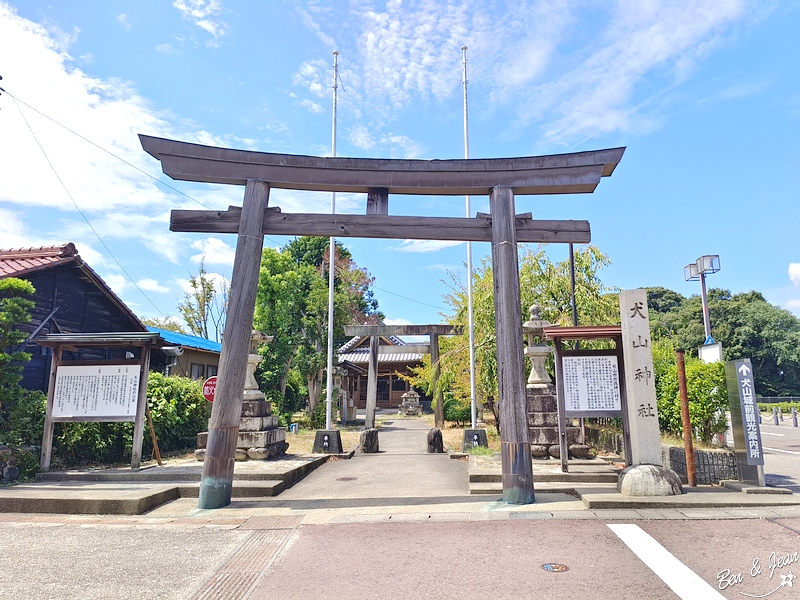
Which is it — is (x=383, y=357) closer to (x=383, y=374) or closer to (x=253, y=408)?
(x=383, y=374)

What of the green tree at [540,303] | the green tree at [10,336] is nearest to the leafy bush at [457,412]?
the green tree at [540,303]

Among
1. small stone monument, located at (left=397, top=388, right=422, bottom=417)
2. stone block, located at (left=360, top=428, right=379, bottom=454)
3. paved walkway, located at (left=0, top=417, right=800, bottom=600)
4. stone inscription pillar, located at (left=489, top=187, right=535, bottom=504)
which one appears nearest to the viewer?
paved walkway, located at (left=0, top=417, right=800, bottom=600)

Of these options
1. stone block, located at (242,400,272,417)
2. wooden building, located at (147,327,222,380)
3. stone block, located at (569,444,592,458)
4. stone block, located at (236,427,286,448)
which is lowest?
stone block, located at (569,444,592,458)

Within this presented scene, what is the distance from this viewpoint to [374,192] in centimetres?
812

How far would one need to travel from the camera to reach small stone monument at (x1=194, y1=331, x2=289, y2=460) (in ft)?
35.6

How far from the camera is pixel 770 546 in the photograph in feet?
16.1

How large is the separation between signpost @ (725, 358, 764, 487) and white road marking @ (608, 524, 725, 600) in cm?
273

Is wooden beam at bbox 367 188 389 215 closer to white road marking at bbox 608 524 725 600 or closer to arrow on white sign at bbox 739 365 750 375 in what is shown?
white road marking at bbox 608 524 725 600

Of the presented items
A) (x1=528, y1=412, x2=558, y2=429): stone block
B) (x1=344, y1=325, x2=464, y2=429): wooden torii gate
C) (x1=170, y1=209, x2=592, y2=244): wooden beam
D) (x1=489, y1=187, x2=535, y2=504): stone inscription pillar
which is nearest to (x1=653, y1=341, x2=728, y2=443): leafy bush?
(x1=528, y1=412, x2=558, y2=429): stone block

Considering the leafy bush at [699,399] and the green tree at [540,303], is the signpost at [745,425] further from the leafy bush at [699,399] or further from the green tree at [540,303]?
the green tree at [540,303]

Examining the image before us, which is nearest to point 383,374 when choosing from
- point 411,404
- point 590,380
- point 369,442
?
point 411,404

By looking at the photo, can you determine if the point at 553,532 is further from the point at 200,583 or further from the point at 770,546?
the point at 200,583

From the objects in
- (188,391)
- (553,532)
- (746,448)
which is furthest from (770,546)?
(188,391)

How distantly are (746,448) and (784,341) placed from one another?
123 feet
